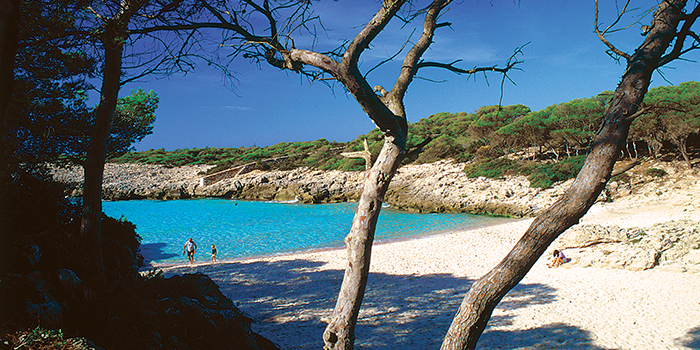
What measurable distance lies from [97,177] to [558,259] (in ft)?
41.8

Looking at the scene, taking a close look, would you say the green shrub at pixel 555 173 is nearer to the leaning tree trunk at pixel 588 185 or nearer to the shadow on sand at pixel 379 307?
the shadow on sand at pixel 379 307

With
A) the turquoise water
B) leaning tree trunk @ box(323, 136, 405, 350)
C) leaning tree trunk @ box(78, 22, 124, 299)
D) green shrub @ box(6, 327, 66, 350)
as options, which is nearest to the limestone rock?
the turquoise water

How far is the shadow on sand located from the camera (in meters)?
7.05

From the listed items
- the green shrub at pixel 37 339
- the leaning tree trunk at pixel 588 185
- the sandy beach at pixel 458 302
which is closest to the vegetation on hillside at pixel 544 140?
the sandy beach at pixel 458 302

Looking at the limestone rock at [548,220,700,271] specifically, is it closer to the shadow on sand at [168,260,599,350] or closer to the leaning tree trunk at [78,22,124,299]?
the shadow on sand at [168,260,599,350]

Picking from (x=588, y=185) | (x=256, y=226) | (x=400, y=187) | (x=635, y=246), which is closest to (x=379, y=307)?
(x=588, y=185)

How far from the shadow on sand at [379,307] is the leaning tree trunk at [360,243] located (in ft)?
13.0

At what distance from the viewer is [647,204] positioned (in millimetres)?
19844

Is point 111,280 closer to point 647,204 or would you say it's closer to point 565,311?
point 565,311

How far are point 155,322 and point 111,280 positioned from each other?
139cm

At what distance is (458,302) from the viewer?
9188 mm

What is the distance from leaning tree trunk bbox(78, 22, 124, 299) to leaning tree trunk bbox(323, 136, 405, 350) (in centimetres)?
314

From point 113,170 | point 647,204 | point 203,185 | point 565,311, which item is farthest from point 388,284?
point 113,170

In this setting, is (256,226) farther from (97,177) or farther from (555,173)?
(555,173)
